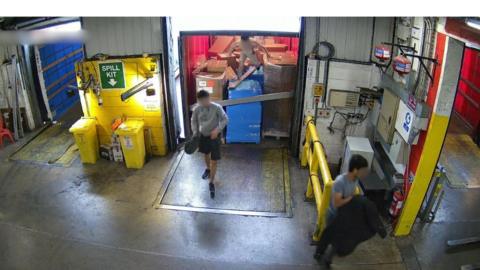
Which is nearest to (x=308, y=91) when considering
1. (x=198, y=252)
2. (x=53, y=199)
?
(x=198, y=252)

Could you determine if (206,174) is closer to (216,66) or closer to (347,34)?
(216,66)

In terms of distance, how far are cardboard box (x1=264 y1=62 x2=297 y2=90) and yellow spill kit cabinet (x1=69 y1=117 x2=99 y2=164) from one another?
3698 mm

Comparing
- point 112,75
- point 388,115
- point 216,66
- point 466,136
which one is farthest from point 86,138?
point 466,136

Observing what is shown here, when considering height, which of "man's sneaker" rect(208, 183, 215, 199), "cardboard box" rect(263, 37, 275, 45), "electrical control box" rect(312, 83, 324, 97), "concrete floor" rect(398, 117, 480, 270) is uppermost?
"cardboard box" rect(263, 37, 275, 45)

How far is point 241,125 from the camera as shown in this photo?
7.82 meters

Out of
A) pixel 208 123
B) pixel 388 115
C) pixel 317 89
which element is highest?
pixel 317 89

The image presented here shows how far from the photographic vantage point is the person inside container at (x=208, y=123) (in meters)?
5.62

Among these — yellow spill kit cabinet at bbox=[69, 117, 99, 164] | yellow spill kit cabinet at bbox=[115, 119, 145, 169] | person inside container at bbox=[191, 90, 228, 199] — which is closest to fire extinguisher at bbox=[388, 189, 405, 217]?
person inside container at bbox=[191, 90, 228, 199]

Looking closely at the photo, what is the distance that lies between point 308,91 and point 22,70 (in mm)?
6280

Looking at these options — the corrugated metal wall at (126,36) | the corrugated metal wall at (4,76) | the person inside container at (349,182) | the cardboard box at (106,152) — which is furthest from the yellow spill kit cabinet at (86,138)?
the person inside container at (349,182)

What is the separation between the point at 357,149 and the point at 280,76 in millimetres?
2487

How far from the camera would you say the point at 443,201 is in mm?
6078

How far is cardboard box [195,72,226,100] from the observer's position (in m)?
Answer: 7.70

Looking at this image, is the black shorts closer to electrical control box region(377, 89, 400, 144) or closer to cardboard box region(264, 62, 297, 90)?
cardboard box region(264, 62, 297, 90)
